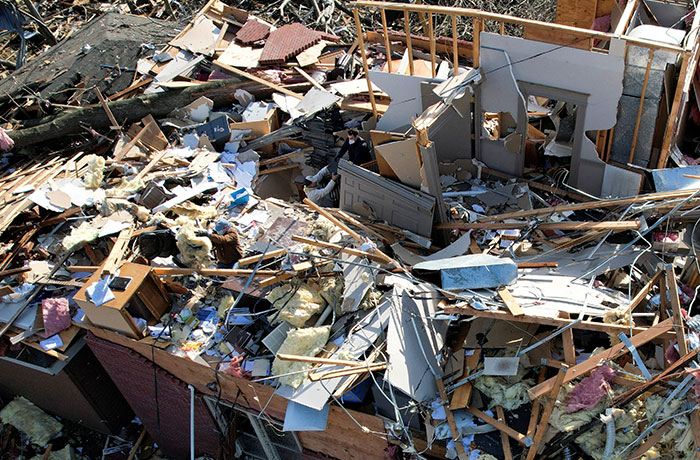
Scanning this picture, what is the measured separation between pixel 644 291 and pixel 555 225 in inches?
65.2

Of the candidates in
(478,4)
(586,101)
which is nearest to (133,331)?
(586,101)

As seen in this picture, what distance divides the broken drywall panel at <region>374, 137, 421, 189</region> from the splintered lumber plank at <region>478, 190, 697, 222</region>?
135 cm

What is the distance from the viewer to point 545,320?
743 cm

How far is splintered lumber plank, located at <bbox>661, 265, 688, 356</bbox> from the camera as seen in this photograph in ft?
22.7

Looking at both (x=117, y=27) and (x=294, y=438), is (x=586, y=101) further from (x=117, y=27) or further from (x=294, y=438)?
(x=117, y=27)

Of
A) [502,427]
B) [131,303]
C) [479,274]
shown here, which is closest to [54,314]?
[131,303]

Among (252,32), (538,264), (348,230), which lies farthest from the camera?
(252,32)

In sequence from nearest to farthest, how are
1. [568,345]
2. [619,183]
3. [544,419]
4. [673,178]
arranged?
[544,419]
[568,345]
[673,178]
[619,183]

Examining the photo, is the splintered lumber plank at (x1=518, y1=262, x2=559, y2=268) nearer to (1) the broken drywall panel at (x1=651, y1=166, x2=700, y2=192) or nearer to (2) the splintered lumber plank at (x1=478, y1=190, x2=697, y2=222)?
(2) the splintered lumber plank at (x1=478, y1=190, x2=697, y2=222)

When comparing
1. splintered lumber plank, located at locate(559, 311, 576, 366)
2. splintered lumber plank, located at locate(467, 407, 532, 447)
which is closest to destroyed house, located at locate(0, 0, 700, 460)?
splintered lumber plank, located at locate(467, 407, 532, 447)

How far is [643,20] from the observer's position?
34.4ft

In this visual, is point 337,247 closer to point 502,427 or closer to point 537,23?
point 502,427

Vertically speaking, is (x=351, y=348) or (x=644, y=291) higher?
(x=644, y=291)

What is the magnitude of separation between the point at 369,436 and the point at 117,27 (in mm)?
12233
